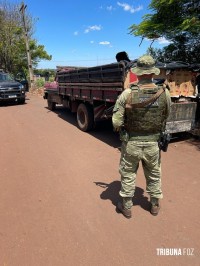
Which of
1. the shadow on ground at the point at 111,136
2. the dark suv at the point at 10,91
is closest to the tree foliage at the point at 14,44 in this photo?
the dark suv at the point at 10,91

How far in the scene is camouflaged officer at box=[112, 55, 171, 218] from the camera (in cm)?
276

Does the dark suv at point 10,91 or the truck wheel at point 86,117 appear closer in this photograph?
the truck wheel at point 86,117

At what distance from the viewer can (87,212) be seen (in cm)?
330

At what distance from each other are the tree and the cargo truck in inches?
66.9

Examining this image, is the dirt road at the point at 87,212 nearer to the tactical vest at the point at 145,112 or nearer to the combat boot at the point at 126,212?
the combat boot at the point at 126,212

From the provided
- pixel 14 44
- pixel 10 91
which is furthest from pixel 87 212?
pixel 14 44

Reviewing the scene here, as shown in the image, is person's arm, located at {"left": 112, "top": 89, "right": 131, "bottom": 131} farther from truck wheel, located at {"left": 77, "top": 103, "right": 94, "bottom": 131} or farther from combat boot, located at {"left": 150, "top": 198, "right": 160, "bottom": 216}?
truck wheel, located at {"left": 77, "top": 103, "right": 94, "bottom": 131}

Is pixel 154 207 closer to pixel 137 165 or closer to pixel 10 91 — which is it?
pixel 137 165

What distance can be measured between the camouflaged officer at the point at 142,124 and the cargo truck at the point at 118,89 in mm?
2550

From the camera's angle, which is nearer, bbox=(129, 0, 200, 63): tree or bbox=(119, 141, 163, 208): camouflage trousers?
bbox=(119, 141, 163, 208): camouflage trousers

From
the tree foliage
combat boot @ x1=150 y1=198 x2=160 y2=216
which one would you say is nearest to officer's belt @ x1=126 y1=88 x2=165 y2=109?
combat boot @ x1=150 y1=198 x2=160 y2=216

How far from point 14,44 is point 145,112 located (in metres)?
28.1

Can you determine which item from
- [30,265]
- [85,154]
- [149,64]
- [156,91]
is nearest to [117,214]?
[30,265]

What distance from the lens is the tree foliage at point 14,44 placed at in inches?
1025
